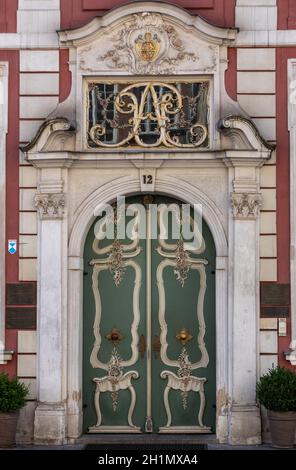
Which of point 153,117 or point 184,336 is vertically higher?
point 153,117

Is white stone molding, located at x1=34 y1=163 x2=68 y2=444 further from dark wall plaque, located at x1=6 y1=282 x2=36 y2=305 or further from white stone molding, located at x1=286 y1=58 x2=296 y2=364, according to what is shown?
white stone molding, located at x1=286 y1=58 x2=296 y2=364

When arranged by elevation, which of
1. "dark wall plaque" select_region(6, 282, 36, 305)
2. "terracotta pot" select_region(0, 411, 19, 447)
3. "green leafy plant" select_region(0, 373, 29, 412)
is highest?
"dark wall plaque" select_region(6, 282, 36, 305)

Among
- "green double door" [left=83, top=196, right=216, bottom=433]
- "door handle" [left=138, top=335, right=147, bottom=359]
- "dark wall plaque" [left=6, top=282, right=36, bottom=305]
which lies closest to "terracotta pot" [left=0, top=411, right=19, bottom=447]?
"green double door" [left=83, top=196, right=216, bottom=433]

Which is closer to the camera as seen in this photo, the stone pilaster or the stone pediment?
the stone pilaster

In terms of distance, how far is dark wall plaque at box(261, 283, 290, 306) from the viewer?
14891 mm

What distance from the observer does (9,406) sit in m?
14.3

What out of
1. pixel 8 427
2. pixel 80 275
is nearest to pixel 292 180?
pixel 80 275

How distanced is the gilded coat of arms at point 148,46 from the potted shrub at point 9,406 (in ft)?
13.9

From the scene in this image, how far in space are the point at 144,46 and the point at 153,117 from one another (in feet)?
2.86

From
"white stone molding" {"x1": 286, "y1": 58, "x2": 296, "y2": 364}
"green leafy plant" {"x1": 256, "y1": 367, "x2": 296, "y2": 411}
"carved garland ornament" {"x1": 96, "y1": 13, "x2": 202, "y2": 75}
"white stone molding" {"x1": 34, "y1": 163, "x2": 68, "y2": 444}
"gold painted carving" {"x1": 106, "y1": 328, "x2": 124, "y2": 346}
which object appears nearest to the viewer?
"green leafy plant" {"x1": 256, "y1": 367, "x2": 296, "y2": 411}

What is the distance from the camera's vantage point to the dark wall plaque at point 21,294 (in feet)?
49.3

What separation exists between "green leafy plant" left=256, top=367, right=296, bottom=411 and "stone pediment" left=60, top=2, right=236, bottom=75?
3.80 meters

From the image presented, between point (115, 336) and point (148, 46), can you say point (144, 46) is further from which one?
point (115, 336)

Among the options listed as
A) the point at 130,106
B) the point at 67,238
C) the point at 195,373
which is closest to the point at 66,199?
the point at 67,238
